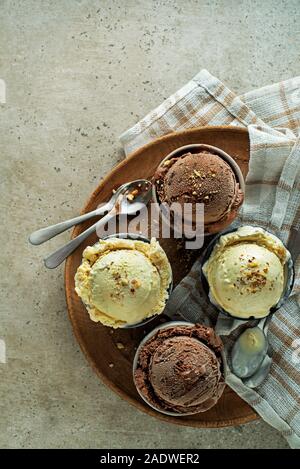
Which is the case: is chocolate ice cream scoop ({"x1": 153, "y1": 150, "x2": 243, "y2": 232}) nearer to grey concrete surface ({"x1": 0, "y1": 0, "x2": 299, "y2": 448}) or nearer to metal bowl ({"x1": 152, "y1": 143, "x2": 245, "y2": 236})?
metal bowl ({"x1": 152, "y1": 143, "x2": 245, "y2": 236})

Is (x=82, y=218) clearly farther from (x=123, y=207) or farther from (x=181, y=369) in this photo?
(x=181, y=369)

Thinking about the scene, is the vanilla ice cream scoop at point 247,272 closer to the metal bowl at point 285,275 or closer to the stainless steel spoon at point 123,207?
the metal bowl at point 285,275

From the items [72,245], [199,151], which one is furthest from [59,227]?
[199,151]

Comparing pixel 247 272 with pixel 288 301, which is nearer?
pixel 247 272

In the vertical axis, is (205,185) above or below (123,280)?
above
